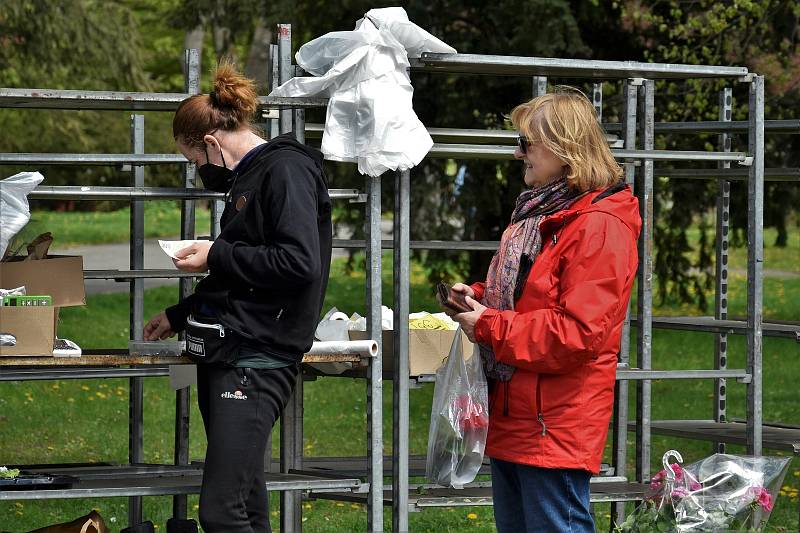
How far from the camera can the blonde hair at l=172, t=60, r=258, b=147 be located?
157 inches

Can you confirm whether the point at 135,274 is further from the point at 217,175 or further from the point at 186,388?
the point at 217,175

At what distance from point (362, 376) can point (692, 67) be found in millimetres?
1725

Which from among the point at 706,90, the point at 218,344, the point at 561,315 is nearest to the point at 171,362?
the point at 218,344

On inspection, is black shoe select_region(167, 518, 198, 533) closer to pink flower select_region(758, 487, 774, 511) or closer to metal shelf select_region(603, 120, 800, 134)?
pink flower select_region(758, 487, 774, 511)

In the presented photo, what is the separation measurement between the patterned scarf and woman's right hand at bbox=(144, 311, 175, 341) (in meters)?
1.09

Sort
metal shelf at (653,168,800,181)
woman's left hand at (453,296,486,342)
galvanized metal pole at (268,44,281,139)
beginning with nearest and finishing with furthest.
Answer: woman's left hand at (453,296,486,342)
galvanized metal pole at (268,44,281,139)
metal shelf at (653,168,800,181)

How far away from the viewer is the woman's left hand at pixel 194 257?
3.93 m

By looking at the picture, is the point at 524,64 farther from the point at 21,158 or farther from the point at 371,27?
the point at 21,158

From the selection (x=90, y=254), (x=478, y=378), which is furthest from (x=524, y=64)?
(x=90, y=254)

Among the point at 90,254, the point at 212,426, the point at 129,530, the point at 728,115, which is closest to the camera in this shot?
the point at 212,426

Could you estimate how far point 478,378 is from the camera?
4074mm

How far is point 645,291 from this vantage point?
5.47 m

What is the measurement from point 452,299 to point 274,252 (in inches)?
22.9

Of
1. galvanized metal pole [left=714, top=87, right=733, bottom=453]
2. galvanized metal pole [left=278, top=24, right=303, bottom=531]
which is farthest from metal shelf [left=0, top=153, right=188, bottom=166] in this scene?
galvanized metal pole [left=714, top=87, right=733, bottom=453]
